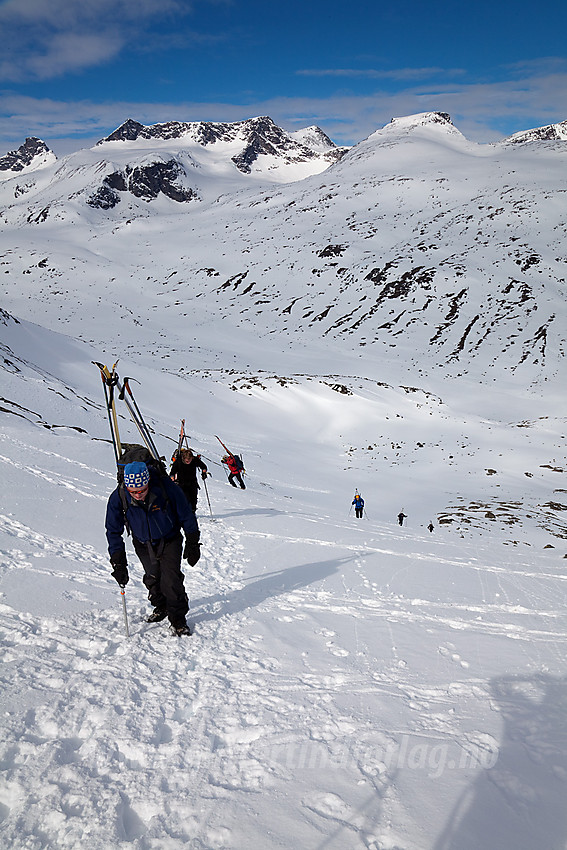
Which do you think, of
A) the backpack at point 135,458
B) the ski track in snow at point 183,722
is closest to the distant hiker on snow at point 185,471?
the ski track in snow at point 183,722

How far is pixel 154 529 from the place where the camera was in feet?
16.7

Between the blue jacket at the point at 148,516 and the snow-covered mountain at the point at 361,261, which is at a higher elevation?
the snow-covered mountain at the point at 361,261

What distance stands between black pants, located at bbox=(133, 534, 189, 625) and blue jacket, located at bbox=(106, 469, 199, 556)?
12 centimetres

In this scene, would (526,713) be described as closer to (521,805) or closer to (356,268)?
(521,805)

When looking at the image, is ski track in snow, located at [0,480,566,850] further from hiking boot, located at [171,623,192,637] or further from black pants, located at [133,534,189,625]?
black pants, located at [133,534,189,625]

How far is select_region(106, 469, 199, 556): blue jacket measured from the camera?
16.6ft

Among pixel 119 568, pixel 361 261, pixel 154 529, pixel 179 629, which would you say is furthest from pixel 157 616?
pixel 361 261

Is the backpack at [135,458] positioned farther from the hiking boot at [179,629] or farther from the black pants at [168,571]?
the hiking boot at [179,629]

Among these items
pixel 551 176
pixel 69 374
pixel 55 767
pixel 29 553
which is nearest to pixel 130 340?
pixel 69 374

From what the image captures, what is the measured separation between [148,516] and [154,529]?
0.17 metres

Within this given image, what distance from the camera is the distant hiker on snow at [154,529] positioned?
502 centimetres

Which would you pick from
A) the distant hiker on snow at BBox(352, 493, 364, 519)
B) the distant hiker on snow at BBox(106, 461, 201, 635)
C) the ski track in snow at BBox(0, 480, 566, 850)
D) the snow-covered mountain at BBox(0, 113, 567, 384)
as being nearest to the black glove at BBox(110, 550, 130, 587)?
the distant hiker on snow at BBox(106, 461, 201, 635)

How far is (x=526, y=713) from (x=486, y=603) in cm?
345

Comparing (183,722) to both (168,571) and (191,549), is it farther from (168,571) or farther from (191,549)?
(191,549)
